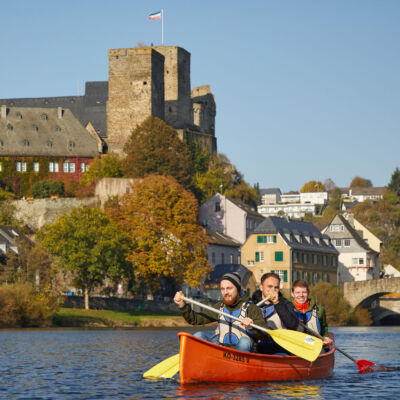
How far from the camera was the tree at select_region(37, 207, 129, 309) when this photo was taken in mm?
66438

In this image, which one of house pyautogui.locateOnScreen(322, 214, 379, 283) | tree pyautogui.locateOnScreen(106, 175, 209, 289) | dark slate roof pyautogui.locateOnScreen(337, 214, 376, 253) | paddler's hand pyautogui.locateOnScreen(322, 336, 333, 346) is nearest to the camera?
paddler's hand pyautogui.locateOnScreen(322, 336, 333, 346)

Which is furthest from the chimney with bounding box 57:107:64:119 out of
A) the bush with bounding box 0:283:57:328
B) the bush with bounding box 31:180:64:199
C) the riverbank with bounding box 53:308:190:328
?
the bush with bounding box 0:283:57:328

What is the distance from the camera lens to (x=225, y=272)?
85562 millimetres

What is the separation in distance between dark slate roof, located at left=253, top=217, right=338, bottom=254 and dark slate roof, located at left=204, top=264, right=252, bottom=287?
256 inches

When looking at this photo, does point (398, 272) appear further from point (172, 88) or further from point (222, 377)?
point (222, 377)

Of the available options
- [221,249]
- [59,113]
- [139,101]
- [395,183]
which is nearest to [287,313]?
[221,249]

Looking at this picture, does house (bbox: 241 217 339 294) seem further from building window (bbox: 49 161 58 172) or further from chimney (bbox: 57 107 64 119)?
chimney (bbox: 57 107 64 119)

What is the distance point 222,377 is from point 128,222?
55.0 m

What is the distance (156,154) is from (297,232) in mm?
16334

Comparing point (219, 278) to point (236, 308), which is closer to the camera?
point (236, 308)

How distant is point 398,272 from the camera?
12400cm

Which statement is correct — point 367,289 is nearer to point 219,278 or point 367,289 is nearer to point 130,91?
point 219,278

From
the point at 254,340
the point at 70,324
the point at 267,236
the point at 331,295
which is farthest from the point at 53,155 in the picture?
the point at 254,340

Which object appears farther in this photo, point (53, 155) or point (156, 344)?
→ point (53, 155)
